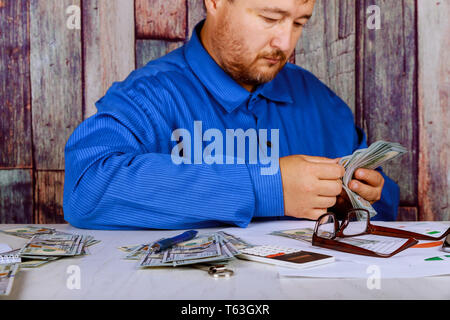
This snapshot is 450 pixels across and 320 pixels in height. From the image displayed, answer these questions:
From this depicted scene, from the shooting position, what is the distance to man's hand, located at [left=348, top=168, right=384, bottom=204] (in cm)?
146

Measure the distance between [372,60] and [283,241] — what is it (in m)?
1.46

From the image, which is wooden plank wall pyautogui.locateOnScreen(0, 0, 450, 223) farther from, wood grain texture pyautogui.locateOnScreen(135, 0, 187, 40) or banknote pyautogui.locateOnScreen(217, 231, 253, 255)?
banknote pyautogui.locateOnScreen(217, 231, 253, 255)

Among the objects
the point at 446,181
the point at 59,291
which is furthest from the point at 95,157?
the point at 446,181

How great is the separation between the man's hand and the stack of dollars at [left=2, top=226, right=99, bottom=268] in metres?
0.77

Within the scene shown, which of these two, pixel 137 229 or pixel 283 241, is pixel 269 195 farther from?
pixel 137 229

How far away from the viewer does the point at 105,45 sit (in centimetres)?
216

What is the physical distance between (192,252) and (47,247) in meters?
0.30

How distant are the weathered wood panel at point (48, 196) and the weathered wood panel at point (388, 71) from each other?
54.7 inches

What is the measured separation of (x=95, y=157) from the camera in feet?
4.37

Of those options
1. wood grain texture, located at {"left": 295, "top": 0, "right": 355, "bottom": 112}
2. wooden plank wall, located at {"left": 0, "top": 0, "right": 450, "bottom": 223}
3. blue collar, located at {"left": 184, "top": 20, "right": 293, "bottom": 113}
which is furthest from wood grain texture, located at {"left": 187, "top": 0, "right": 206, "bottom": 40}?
wood grain texture, located at {"left": 295, "top": 0, "right": 355, "bottom": 112}

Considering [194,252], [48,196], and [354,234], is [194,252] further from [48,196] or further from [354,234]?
[48,196]
